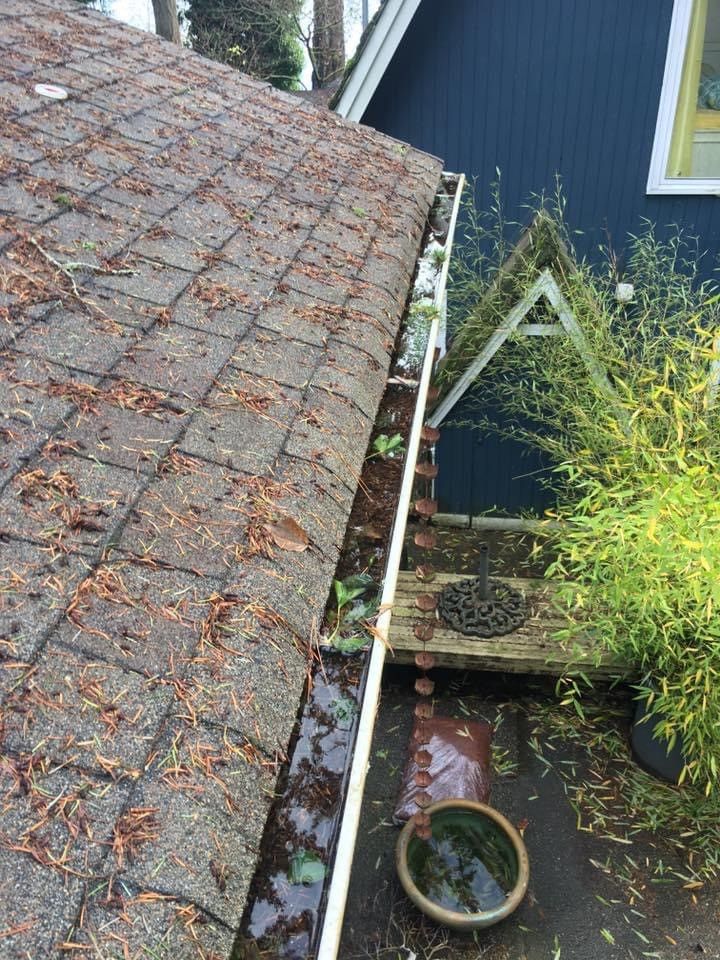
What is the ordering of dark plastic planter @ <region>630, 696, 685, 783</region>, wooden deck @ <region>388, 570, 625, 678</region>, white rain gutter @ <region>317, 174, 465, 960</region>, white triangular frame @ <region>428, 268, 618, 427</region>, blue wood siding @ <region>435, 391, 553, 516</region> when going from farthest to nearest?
blue wood siding @ <region>435, 391, 553, 516</region> → white triangular frame @ <region>428, 268, 618, 427</region> → wooden deck @ <region>388, 570, 625, 678</region> → dark plastic planter @ <region>630, 696, 685, 783</region> → white rain gutter @ <region>317, 174, 465, 960</region>

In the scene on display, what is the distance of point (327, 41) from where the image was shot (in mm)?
14500

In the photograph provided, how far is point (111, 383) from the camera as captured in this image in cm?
160

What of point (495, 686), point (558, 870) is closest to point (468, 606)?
point (495, 686)

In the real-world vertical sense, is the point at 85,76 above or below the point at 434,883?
above

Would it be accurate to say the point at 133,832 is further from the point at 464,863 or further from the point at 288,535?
the point at 464,863

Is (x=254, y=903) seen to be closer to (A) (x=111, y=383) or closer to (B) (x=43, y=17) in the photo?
(A) (x=111, y=383)

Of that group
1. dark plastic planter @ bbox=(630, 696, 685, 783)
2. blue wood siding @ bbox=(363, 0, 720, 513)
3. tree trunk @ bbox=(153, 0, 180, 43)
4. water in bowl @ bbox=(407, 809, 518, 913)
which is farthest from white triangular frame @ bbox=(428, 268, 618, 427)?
tree trunk @ bbox=(153, 0, 180, 43)

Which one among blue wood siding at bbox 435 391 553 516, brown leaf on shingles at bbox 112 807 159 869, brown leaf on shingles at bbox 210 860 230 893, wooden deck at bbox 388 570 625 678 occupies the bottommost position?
blue wood siding at bbox 435 391 553 516

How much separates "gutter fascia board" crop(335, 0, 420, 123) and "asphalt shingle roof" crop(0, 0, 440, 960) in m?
2.87

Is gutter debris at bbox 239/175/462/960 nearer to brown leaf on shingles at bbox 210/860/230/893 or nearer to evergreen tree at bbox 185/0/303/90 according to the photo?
brown leaf on shingles at bbox 210/860/230/893

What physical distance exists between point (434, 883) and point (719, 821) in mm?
1490

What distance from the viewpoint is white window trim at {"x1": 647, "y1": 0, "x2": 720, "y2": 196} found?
528 cm

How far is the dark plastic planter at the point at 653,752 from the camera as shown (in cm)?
378

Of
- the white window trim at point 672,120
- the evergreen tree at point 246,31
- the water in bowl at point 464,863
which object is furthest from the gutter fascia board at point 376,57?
the evergreen tree at point 246,31
